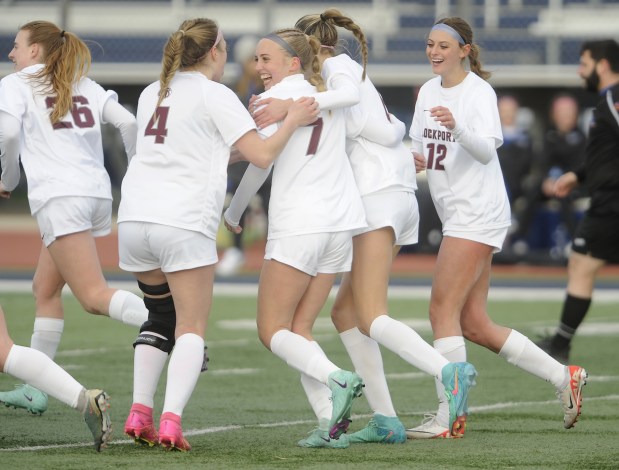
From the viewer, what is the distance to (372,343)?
5789mm

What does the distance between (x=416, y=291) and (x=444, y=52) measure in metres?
7.87

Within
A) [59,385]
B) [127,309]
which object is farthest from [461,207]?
[59,385]

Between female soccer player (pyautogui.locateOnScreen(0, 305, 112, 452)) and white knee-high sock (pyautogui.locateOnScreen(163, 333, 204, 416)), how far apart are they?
26 centimetres

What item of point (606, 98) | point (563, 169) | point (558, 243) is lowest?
point (558, 243)

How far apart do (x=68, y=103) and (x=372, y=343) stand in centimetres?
181

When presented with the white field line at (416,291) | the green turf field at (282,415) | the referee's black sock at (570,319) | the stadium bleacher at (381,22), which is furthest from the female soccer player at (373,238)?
the stadium bleacher at (381,22)

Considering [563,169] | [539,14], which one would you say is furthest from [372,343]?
[539,14]

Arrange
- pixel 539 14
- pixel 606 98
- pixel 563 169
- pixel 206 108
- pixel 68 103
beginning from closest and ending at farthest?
pixel 206 108 → pixel 68 103 → pixel 606 98 → pixel 563 169 → pixel 539 14

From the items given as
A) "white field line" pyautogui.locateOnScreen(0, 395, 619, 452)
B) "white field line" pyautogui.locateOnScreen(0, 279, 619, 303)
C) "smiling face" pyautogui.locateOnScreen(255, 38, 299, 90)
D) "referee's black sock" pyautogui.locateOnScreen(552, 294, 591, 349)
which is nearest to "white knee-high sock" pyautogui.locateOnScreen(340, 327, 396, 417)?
"white field line" pyautogui.locateOnScreen(0, 395, 619, 452)

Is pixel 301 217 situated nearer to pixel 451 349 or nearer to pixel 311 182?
pixel 311 182

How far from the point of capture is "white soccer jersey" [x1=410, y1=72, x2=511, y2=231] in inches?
232

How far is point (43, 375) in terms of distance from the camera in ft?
16.7

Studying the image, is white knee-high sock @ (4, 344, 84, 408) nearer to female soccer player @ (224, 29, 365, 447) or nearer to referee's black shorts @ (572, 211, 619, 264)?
female soccer player @ (224, 29, 365, 447)

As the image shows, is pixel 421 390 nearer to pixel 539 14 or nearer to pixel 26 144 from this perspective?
pixel 26 144
